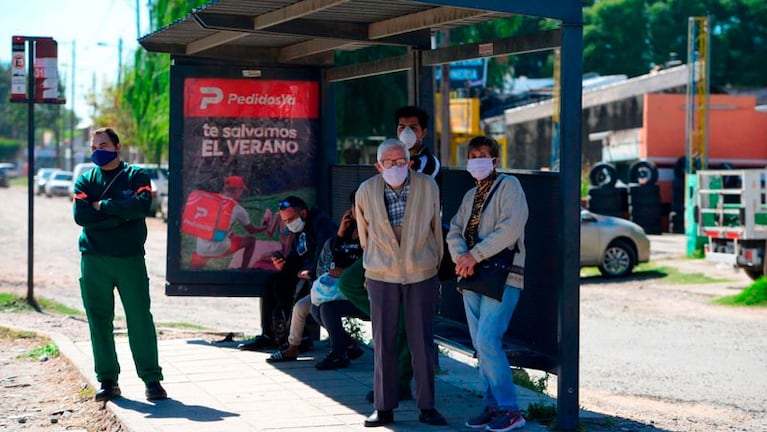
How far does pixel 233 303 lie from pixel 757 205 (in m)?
8.75

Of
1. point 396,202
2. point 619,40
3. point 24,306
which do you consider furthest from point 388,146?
point 619,40

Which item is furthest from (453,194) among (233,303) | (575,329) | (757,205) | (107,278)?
(757,205)

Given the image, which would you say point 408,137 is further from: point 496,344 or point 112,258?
point 112,258

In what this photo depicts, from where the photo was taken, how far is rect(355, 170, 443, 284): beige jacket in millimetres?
6992

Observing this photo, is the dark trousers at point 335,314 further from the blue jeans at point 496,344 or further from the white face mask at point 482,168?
the white face mask at point 482,168

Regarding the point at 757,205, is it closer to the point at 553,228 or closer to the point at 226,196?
the point at 226,196

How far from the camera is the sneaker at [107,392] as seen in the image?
8.10 metres

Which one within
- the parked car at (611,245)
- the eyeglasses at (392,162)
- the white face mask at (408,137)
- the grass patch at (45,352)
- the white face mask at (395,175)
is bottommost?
the grass patch at (45,352)

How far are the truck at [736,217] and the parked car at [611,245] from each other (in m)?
1.31

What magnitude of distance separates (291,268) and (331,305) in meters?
1.11

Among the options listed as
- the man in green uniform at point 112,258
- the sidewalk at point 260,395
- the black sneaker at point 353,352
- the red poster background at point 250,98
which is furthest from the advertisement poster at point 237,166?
the man in green uniform at point 112,258

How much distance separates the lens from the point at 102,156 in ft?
26.4

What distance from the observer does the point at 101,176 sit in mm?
8148

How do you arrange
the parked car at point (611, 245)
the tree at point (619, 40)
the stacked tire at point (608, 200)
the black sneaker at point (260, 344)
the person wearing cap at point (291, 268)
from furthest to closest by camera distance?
the tree at point (619, 40) < the stacked tire at point (608, 200) < the parked car at point (611, 245) < the black sneaker at point (260, 344) < the person wearing cap at point (291, 268)
